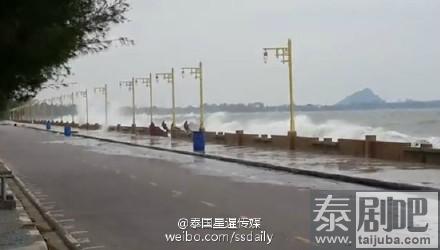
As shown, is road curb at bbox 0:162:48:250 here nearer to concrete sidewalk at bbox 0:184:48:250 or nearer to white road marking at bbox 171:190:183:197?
concrete sidewalk at bbox 0:184:48:250

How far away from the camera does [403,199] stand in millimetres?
16828

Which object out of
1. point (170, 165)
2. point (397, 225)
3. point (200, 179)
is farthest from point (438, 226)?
point (170, 165)

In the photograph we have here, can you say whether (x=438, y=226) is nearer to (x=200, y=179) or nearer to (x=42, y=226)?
(x=42, y=226)

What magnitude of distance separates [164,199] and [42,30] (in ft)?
36.0

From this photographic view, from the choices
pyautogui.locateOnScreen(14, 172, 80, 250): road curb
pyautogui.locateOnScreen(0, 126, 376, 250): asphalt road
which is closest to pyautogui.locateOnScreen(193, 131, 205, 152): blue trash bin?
pyautogui.locateOnScreen(0, 126, 376, 250): asphalt road

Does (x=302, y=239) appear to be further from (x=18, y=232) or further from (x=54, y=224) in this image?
(x=54, y=224)

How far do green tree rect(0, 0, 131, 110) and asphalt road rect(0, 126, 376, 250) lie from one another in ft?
12.8

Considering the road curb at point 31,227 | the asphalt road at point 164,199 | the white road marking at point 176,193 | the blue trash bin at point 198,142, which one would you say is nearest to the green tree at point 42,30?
the road curb at point 31,227

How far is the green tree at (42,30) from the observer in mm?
7125

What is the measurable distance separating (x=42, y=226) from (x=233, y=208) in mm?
3934

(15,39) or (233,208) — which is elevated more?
(15,39)

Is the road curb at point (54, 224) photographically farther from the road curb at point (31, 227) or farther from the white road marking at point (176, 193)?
the white road marking at point (176, 193)

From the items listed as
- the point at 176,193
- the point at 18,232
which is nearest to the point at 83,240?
the point at 18,232

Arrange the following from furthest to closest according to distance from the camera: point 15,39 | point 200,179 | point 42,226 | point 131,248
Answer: point 200,179 → point 42,226 → point 131,248 → point 15,39
